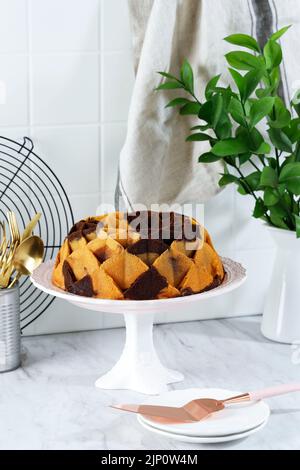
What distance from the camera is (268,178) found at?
1.15m

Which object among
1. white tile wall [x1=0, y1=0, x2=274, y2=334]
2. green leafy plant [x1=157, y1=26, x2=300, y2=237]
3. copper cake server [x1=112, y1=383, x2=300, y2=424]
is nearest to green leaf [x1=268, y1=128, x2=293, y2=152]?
green leafy plant [x1=157, y1=26, x2=300, y2=237]

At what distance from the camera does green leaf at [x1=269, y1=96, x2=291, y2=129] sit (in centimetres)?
114

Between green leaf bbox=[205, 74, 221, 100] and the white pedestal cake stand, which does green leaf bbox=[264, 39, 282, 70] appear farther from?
the white pedestal cake stand

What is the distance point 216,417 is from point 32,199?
471 millimetres

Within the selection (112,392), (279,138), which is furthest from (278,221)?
(112,392)

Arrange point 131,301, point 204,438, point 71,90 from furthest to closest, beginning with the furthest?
1. point 71,90
2. point 131,301
3. point 204,438

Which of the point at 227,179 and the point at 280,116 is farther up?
the point at 280,116

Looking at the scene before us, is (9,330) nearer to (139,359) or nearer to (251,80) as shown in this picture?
(139,359)

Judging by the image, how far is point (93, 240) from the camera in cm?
108

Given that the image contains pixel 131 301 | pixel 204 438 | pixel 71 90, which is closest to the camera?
pixel 204 438

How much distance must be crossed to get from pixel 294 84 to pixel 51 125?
1.21ft

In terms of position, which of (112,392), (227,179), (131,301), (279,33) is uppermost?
(279,33)

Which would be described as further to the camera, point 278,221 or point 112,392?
point 278,221
